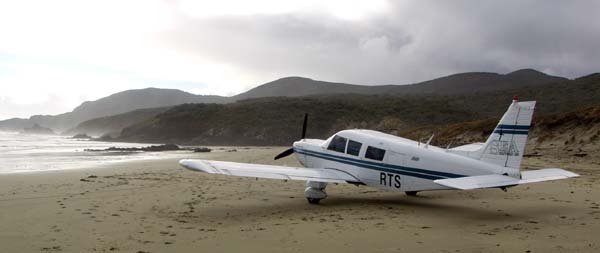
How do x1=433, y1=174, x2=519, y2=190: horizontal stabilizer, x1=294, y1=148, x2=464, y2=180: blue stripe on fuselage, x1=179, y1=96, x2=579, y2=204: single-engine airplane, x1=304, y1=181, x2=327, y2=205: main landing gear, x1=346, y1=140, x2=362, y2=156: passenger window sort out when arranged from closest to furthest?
x1=433, y1=174, x2=519, y2=190: horizontal stabilizer → x1=179, y1=96, x2=579, y2=204: single-engine airplane → x1=294, y1=148, x2=464, y2=180: blue stripe on fuselage → x1=304, y1=181, x2=327, y2=205: main landing gear → x1=346, y1=140, x2=362, y2=156: passenger window

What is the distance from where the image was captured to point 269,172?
1061 cm

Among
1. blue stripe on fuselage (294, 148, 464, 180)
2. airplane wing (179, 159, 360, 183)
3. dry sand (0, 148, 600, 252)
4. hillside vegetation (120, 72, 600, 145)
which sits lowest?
dry sand (0, 148, 600, 252)

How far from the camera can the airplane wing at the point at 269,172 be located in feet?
32.3

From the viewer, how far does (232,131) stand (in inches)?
2596

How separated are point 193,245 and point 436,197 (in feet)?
22.7

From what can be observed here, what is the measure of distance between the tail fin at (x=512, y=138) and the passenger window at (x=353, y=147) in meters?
2.85

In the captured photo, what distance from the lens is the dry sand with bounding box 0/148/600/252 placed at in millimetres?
6414

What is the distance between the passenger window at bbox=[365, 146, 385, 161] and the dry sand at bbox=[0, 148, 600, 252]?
1014 millimetres

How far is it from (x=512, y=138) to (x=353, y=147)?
3.51 meters

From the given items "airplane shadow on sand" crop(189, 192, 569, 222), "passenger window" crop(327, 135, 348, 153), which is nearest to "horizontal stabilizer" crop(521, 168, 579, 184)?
"airplane shadow on sand" crop(189, 192, 569, 222)

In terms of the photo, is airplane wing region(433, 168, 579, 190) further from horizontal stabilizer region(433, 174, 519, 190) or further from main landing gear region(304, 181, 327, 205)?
main landing gear region(304, 181, 327, 205)

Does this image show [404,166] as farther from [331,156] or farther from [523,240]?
[523,240]

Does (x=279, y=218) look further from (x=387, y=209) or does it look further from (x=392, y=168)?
(x=392, y=168)

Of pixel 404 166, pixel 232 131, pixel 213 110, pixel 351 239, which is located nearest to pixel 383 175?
pixel 404 166
